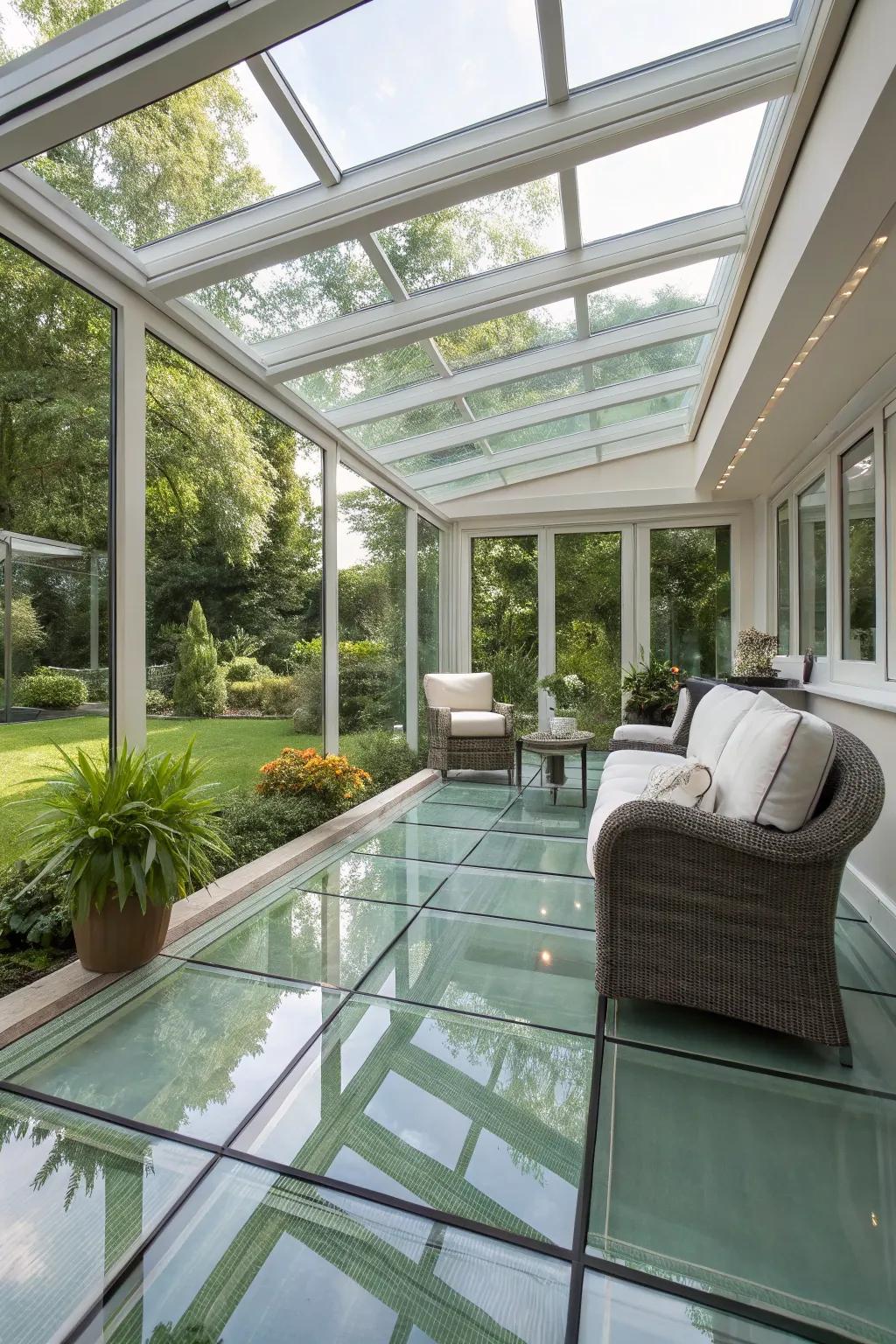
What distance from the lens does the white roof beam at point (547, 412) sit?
514 cm

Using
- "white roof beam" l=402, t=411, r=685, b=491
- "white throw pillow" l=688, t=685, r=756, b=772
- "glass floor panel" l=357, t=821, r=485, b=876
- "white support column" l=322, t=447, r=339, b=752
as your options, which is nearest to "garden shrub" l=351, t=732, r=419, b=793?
"white support column" l=322, t=447, r=339, b=752

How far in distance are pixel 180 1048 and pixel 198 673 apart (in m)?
2.03

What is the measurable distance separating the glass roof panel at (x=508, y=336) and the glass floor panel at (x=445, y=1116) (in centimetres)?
345

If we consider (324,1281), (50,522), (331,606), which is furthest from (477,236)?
(324,1281)

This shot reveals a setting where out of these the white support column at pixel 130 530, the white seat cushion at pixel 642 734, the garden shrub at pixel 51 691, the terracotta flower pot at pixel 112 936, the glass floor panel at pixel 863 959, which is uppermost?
the white support column at pixel 130 530

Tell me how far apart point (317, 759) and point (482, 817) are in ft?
4.03

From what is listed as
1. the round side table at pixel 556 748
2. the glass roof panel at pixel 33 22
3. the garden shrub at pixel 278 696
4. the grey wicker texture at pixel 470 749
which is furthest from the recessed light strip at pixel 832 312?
the garden shrub at pixel 278 696

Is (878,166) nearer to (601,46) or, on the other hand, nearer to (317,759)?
(601,46)

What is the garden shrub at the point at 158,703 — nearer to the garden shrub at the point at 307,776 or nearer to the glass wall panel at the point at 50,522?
the glass wall panel at the point at 50,522

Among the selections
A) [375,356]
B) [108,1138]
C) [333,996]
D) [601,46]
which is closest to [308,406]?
[375,356]

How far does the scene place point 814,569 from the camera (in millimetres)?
4785

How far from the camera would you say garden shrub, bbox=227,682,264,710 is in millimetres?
3859

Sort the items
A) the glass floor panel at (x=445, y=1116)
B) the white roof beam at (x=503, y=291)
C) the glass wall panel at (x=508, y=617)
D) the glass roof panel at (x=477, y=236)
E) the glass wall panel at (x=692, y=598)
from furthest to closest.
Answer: the glass wall panel at (x=508, y=617), the glass wall panel at (x=692, y=598), the white roof beam at (x=503, y=291), the glass roof panel at (x=477, y=236), the glass floor panel at (x=445, y=1116)

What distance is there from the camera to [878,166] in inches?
76.1
